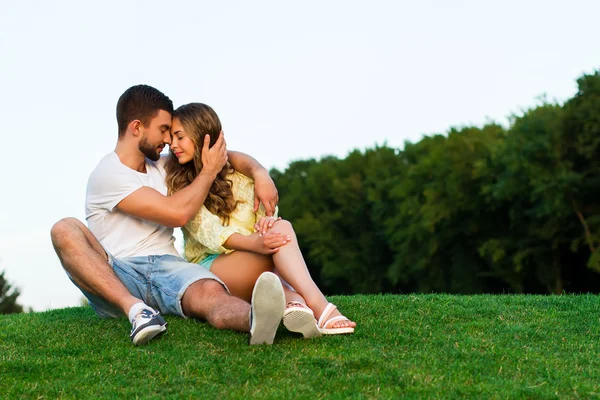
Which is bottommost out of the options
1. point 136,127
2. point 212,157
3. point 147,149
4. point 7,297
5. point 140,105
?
point 7,297

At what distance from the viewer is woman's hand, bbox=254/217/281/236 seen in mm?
6016

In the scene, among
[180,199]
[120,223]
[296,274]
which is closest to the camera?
[296,274]

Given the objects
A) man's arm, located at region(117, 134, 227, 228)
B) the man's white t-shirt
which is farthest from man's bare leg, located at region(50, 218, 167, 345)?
man's arm, located at region(117, 134, 227, 228)

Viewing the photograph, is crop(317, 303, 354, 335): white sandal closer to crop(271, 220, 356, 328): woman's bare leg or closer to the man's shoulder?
crop(271, 220, 356, 328): woman's bare leg

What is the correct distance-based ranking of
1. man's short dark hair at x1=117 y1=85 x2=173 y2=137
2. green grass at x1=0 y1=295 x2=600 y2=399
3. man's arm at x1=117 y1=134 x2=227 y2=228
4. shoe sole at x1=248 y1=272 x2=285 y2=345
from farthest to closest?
man's short dark hair at x1=117 y1=85 x2=173 y2=137 < man's arm at x1=117 y1=134 x2=227 y2=228 < shoe sole at x1=248 y1=272 x2=285 y2=345 < green grass at x1=0 y1=295 x2=600 y2=399

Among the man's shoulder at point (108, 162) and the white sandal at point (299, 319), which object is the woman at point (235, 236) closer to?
the white sandal at point (299, 319)

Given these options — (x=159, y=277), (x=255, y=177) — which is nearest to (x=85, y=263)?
(x=159, y=277)

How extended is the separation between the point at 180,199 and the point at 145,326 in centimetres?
102

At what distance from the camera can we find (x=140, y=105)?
668 centimetres

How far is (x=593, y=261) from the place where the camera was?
26578mm

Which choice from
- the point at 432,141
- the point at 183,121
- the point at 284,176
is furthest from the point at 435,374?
the point at 284,176

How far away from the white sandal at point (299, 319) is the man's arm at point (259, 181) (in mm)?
1040

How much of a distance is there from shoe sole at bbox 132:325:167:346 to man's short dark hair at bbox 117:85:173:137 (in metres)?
1.80

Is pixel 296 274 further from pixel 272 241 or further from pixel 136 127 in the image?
pixel 136 127
